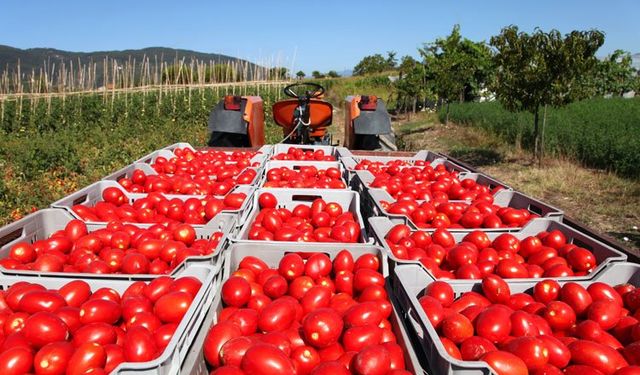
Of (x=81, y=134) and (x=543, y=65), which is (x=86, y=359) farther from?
(x=81, y=134)

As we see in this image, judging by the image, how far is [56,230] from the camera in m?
3.46

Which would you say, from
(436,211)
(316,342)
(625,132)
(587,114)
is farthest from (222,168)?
(587,114)

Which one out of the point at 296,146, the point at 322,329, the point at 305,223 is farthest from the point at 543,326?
the point at 296,146

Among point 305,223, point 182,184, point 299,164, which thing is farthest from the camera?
point 299,164

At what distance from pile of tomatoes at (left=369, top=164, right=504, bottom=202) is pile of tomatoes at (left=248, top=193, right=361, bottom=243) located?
0.73 m

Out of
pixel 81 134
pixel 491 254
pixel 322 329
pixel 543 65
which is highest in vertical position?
pixel 543 65

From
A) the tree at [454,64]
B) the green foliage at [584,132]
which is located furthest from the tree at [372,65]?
the green foliage at [584,132]

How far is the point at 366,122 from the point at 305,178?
9.38 ft

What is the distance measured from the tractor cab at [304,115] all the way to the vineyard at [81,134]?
3997 mm

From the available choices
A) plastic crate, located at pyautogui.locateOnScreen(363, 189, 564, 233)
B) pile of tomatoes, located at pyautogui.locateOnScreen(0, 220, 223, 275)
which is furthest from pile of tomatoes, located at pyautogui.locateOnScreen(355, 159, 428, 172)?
pile of tomatoes, located at pyautogui.locateOnScreen(0, 220, 223, 275)

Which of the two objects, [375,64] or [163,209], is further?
[375,64]

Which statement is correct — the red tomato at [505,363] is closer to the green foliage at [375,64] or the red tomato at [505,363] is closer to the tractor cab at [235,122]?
the tractor cab at [235,122]

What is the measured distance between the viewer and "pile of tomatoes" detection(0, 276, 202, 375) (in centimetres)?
177

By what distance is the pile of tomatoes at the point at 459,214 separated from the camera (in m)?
3.68
